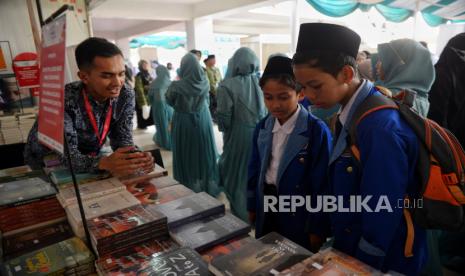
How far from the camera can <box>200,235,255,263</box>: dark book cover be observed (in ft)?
2.84

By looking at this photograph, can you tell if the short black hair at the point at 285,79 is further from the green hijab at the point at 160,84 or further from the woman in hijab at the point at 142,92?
the woman in hijab at the point at 142,92

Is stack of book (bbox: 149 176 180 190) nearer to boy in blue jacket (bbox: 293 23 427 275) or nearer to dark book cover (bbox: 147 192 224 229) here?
dark book cover (bbox: 147 192 224 229)

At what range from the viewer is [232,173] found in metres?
2.85

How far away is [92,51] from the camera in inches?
52.3

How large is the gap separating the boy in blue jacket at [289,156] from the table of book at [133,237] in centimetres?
41

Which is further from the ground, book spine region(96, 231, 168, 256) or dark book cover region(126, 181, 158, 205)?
book spine region(96, 231, 168, 256)

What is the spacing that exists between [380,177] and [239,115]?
76.1 inches

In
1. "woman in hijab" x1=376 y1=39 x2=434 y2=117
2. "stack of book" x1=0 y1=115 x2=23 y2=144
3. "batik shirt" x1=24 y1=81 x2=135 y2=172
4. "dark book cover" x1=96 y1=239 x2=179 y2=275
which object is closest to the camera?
"dark book cover" x1=96 y1=239 x2=179 y2=275

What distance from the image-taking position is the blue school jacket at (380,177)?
2.73ft

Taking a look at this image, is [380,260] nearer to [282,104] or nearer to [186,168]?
[282,104]

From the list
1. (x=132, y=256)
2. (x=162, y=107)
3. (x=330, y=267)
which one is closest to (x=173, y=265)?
(x=132, y=256)

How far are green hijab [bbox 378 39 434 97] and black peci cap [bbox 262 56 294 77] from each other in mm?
818

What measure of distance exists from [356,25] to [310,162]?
7.36 meters

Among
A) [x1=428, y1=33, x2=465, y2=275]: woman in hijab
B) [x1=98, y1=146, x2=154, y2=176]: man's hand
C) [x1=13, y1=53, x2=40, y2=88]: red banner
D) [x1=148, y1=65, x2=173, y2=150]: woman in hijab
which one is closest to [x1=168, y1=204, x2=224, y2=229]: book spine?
[x1=98, y1=146, x2=154, y2=176]: man's hand
